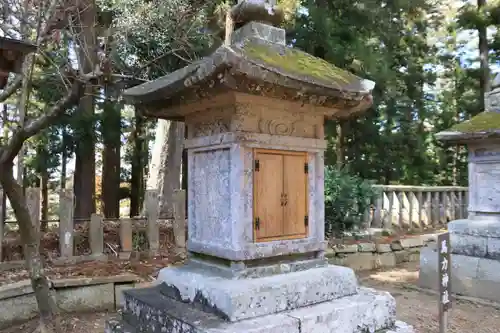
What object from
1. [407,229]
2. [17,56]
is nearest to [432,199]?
[407,229]

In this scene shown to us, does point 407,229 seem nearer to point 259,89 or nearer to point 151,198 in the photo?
point 151,198

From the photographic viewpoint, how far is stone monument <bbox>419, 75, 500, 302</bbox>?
6.64 m

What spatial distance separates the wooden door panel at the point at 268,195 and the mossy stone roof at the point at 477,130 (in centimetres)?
435

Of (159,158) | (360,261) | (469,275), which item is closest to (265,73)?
(469,275)

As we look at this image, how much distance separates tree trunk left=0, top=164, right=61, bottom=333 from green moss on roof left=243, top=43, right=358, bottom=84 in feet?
10.2

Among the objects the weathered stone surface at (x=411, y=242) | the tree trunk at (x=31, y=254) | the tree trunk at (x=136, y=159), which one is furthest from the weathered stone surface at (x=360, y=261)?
the tree trunk at (x=136, y=159)

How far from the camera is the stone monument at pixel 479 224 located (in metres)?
6.64

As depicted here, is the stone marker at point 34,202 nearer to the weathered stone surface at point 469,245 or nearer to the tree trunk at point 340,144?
the weathered stone surface at point 469,245

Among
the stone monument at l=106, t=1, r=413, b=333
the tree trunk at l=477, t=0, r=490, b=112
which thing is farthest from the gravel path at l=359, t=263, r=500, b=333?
the tree trunk at l=477, t=0, r=490, b=112

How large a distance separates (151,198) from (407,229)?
686cm

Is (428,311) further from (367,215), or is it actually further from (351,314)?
(367,215)

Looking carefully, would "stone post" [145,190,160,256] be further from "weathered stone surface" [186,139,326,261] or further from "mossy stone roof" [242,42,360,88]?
"mossy stone roof" [242,42,360,88]

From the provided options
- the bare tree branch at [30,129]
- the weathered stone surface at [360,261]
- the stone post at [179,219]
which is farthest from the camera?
the weathered stone surface at [360,261]

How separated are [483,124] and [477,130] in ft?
0.85
